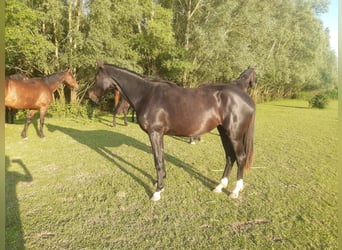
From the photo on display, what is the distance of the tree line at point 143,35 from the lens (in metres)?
9.95

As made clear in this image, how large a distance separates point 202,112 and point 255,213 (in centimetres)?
152

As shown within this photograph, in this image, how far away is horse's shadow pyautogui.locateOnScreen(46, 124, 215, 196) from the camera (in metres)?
4.37

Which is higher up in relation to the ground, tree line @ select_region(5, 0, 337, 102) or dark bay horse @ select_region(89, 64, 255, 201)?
tree line @ select_region(5, 0, 337, 102)

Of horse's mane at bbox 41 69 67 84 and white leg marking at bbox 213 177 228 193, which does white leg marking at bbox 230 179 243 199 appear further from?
horse's mane at bbox 41 69 67 84

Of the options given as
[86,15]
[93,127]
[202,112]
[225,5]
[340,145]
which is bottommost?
[93,127]

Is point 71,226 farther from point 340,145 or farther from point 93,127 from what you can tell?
point 93,127

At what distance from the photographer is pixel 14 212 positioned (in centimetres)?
320

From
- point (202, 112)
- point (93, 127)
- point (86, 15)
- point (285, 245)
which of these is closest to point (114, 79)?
point (202, 112)

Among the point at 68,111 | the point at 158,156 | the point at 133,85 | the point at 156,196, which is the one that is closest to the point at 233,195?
the point at 156,196

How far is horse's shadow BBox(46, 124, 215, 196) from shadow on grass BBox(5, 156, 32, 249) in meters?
1.67

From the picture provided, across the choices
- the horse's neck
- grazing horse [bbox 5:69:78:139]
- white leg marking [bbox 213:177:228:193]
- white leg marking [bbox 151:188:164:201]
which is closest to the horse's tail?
white leg marking [bbox 213:177:228:193]

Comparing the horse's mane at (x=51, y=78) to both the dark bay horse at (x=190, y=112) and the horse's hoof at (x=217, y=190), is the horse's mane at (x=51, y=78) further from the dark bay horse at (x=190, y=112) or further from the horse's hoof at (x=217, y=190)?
the horse's hoof at (x=217, y=190)

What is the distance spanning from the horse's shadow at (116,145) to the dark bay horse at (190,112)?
78cm

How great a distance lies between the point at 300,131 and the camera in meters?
9.00
